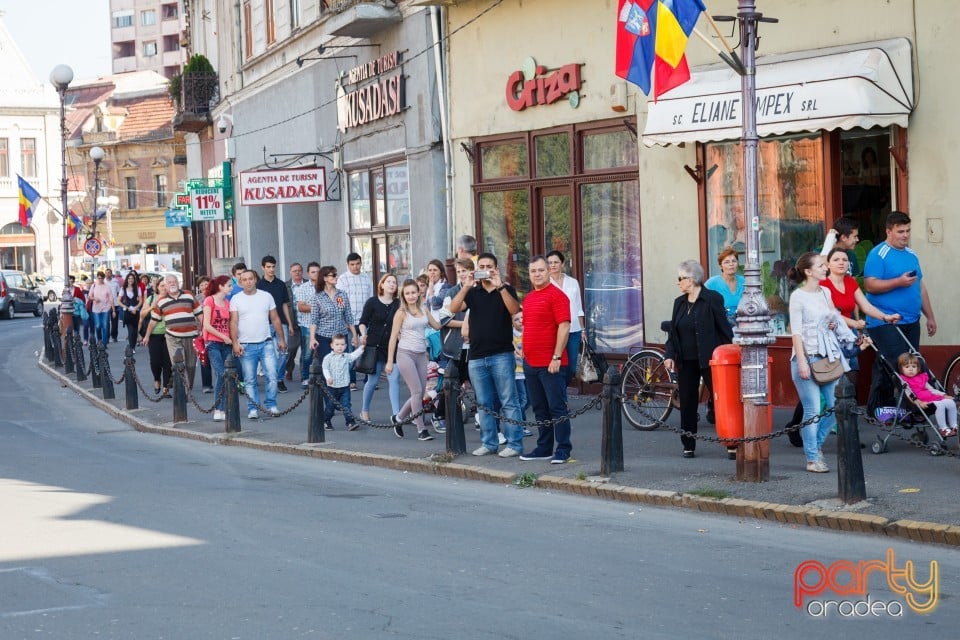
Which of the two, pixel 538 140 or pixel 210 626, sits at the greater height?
pixel 538 140

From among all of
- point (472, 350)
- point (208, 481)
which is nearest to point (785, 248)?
point (472, 350)

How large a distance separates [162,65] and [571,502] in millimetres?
105686

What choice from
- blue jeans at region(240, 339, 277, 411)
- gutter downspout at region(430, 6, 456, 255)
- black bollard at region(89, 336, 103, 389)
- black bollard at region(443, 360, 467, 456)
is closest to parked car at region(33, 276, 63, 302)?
black bollard at region(89, 336, 103, 389)

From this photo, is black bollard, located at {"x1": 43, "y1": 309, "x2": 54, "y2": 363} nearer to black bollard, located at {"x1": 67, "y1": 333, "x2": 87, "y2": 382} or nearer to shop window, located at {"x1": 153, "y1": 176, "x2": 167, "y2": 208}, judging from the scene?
black bollard, located at {"x1": 67, "y1": 333, "x2": 87, "y2": 382}

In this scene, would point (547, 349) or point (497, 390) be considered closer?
point (547, 349)

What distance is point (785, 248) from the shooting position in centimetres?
1540

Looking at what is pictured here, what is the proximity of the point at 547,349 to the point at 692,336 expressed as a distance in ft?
4.29

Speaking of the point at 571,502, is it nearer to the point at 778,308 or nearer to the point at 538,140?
the point at 778,308

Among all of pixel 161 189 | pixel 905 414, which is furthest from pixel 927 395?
pixel 161 189

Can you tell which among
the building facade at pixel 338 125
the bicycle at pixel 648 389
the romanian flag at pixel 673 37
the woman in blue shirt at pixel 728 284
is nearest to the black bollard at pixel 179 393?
the building facade at pixel 338 125

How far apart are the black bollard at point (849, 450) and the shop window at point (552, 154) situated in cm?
902

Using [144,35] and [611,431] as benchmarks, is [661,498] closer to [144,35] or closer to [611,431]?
[611,431]

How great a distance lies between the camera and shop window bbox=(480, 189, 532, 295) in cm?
1934

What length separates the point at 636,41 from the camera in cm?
1265
